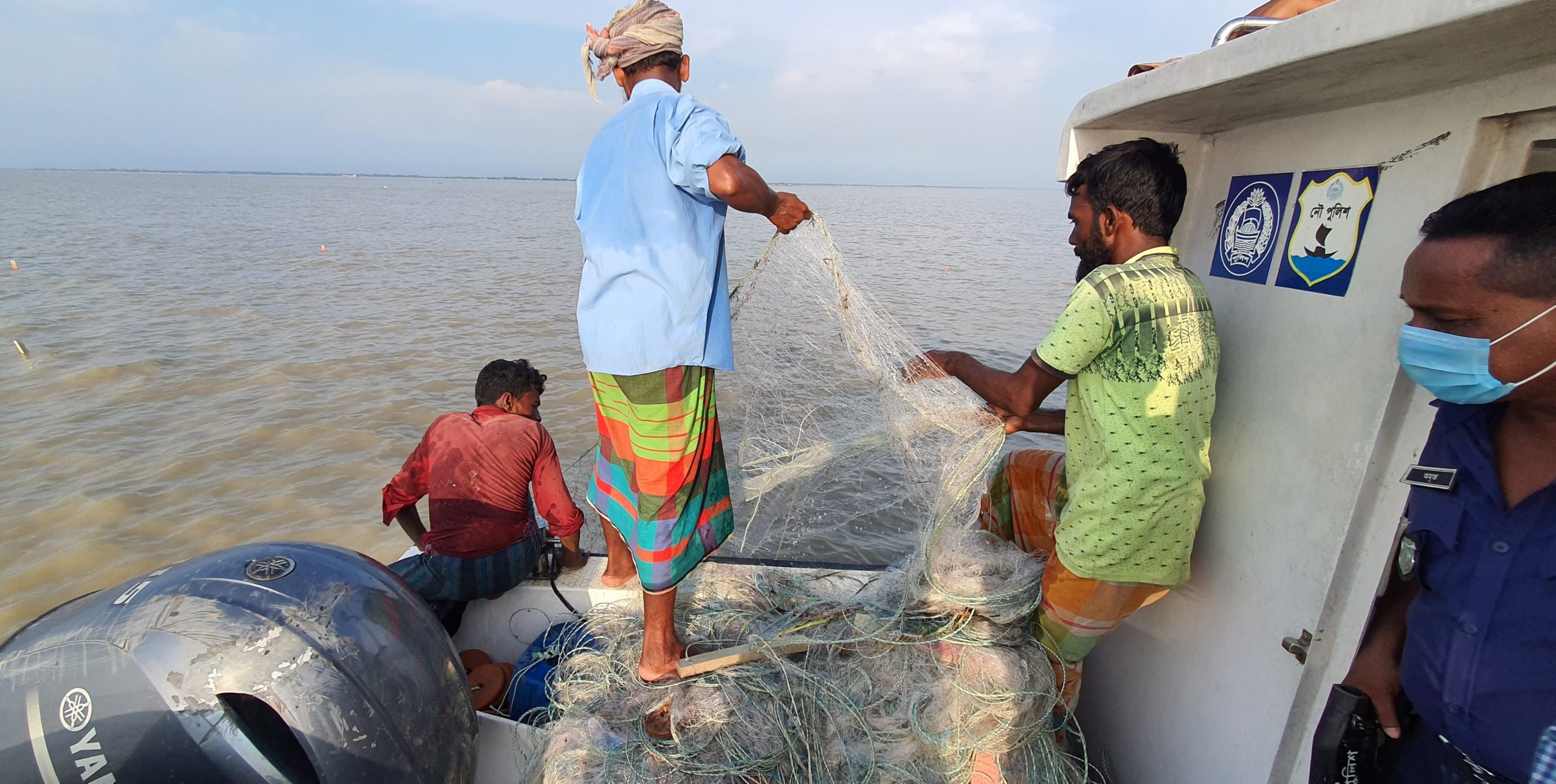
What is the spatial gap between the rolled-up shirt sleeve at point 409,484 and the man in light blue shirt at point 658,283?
4.87 feet

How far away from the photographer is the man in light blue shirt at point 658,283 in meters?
2.08

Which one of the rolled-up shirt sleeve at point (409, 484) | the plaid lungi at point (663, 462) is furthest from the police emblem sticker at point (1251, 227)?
the rolled-up shirt sleeve at point (409, 484)

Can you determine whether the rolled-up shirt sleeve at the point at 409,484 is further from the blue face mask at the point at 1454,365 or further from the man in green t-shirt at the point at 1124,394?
the blue face mask at the point at 1454,365

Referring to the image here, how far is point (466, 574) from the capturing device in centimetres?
309

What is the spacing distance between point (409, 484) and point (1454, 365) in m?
3.70

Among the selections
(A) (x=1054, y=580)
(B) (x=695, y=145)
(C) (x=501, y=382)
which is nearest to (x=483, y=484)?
(C) (x=501, y=382)

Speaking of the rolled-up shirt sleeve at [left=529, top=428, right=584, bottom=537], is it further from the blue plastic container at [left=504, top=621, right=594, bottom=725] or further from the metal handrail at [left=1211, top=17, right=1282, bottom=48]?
the metal handrail at [left=1211, top=17, right=1282, bottom=48]

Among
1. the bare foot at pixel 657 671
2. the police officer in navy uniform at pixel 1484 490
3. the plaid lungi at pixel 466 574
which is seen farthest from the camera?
the plaid lungi at pixel 466 574

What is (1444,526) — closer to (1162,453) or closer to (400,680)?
(1162,453)

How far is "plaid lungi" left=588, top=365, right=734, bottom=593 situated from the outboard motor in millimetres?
690

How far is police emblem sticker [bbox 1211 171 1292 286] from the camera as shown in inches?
85.5

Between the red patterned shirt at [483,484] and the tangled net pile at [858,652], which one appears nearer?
the tangled net pile at [858,652]

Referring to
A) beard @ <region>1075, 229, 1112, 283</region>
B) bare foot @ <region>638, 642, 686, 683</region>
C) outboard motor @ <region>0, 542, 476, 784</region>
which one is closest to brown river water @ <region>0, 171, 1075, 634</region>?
beard @ <region>1075, 229, 1112, 283</region>

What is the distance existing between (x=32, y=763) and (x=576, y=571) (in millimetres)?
1881
